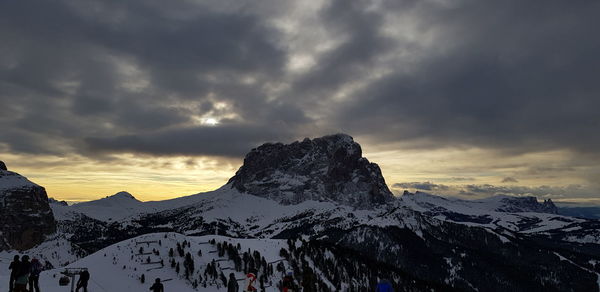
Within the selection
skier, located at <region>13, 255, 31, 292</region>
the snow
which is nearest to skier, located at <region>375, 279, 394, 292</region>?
skier, located at <region>13, 255, 31, 292</region>

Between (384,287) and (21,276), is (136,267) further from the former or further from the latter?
(384,287)

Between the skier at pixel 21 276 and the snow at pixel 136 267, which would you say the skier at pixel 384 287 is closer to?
the skier at pixel 21 276

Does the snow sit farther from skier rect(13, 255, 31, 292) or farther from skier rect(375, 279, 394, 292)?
skier rect(375, 279, 394, 292)

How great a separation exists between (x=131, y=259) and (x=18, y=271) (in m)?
51.0

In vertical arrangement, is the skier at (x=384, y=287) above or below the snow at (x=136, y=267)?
above

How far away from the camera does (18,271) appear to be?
2723 centimetres

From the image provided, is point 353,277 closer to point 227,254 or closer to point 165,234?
point 227,254

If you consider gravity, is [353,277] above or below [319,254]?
below

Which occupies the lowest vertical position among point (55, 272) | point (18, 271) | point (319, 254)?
point (319, 254)

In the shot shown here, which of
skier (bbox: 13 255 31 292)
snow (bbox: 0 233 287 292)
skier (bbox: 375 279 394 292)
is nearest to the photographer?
skier (bbox: 375 279 394 292)

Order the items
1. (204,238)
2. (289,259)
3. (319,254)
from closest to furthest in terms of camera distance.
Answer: (204,238) → (289,259) → (319,254)

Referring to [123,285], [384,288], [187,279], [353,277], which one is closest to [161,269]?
[187,279]

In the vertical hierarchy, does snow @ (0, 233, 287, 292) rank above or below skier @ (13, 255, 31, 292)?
below

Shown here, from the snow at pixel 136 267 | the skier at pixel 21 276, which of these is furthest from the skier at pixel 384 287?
the snow at pixel 136 267
